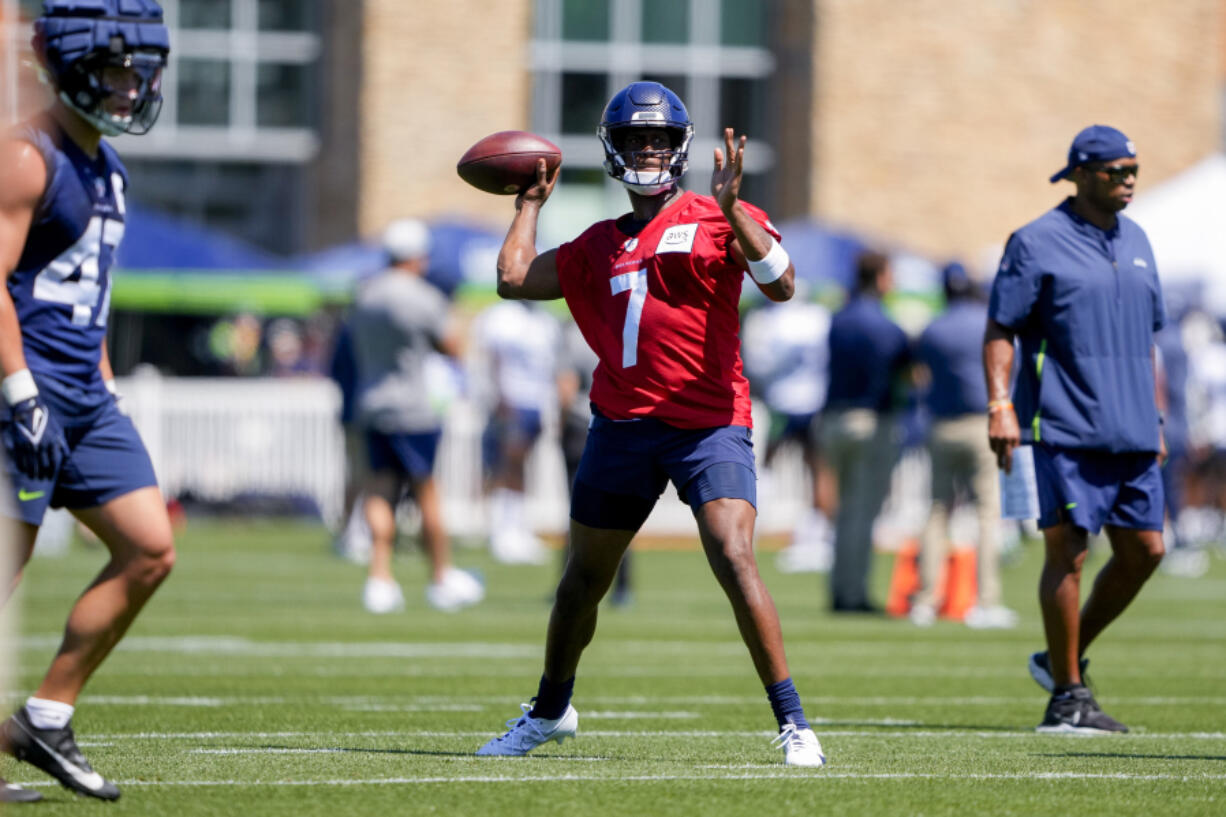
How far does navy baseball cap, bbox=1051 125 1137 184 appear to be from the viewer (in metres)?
8.52

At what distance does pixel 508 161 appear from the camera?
24.9ft

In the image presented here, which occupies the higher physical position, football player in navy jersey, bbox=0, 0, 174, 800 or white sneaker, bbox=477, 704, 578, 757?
football player in navy jersey, bbox=0, 0, 174, 800

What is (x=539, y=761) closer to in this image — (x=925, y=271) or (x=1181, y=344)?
(x=1181, y=344)

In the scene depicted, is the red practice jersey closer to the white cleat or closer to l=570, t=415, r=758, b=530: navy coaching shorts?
l=570, t=415, r=758, b=530: navy coaching shorts

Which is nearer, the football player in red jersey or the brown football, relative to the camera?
the football player in red jersey

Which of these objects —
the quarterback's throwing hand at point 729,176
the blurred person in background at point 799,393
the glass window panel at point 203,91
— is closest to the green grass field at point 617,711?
the quarterback's throwing hand at point 729,176

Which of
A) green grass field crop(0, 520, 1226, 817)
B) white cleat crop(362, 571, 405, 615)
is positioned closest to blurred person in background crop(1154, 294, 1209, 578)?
green grass field crop(0, 520, 1226, 817)

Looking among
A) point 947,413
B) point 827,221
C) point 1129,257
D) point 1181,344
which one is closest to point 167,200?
point 827,221

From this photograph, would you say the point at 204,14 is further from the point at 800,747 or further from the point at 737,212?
the point at 800,747

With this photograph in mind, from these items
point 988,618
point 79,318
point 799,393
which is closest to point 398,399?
point 988,618

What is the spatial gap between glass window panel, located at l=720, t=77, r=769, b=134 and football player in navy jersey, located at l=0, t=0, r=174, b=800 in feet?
93.4

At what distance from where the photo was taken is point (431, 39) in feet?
109

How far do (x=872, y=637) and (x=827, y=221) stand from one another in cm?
2095

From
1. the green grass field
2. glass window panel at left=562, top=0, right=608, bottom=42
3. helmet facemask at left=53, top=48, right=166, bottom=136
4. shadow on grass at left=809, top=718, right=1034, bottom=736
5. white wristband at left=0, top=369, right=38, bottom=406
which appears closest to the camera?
white wristband at left=0, top=369, right=38, bottom=406
